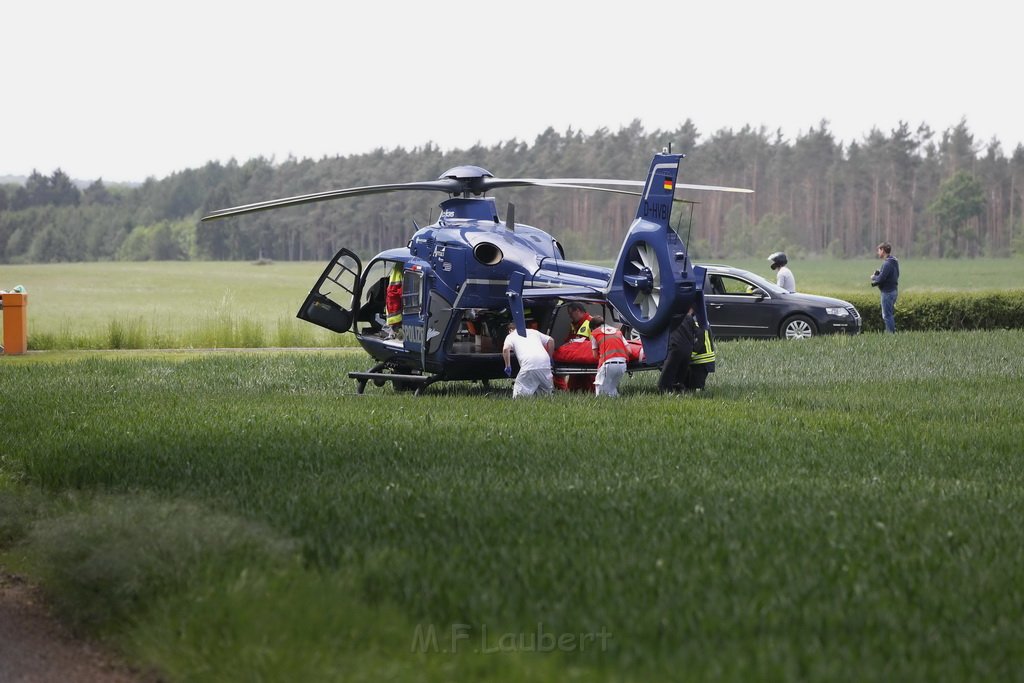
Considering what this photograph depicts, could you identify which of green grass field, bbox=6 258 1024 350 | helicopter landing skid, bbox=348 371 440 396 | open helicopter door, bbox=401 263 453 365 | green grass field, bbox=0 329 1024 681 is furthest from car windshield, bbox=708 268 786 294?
green grass field, bbox=0 329 1024 681

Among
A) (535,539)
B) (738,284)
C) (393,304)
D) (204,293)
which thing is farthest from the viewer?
(204,293)

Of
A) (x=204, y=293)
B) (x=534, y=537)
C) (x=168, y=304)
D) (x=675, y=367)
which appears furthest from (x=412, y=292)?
(x=204, y=293)

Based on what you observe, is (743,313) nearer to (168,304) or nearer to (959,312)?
(959,312)

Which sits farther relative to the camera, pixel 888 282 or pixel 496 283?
pixel 888 282

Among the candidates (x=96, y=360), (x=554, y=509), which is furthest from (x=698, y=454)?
(x=96, y=360)

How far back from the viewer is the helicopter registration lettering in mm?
17359

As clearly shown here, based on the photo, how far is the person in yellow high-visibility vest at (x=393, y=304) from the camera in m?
20.3

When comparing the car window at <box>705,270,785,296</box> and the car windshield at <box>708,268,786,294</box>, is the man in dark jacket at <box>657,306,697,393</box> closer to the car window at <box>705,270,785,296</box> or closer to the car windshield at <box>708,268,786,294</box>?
the car windshield at <box>708,268,786,294</box>

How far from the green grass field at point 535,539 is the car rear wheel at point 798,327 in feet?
46.7

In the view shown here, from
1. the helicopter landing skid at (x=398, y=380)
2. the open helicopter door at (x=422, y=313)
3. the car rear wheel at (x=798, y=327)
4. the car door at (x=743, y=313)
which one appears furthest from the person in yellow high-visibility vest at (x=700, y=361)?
the car rear wheel at (x=798, y=327)

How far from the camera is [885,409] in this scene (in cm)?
1602

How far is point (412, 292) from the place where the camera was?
19766 mm

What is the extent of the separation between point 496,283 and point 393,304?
6.99 ft

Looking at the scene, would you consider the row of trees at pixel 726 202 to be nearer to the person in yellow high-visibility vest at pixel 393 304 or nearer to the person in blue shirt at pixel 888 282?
the person in blue shirt at pixel 888 282
